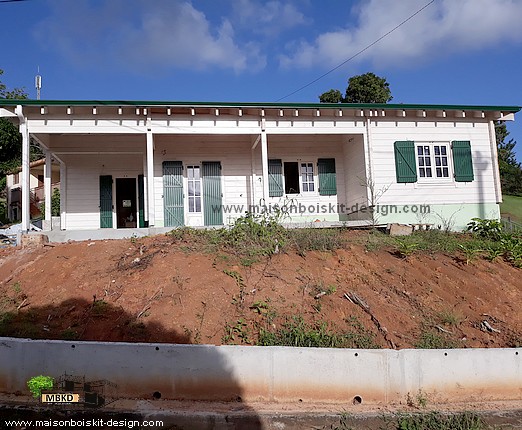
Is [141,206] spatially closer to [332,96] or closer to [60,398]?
[60,398]

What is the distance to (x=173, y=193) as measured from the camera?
43.4 feet

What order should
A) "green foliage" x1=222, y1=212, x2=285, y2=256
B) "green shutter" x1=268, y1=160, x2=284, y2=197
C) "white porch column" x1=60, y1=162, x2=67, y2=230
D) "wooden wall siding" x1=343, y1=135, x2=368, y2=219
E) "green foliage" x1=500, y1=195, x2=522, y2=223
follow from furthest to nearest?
"green foliage" x1=500, y1=195, x2=522, y2=223 < "green shutter" x1=268, y1=160, x2=284, y2=197 < "white porch column" x1=60, y1=162, x2=67, y2=230 < "wooden wall siding" x1=343, y1=135, x2=368, y2=219 < "green foliage" x1=222, y1=212, x2=285, y2=256

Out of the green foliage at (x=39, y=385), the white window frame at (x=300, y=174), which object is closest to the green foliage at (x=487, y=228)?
the white window frame at (x=300, y=174)

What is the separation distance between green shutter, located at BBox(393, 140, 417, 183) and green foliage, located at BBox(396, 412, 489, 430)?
8.76 meters

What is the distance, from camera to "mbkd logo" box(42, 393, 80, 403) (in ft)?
16.0

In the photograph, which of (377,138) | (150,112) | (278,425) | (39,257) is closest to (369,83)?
(377,138)

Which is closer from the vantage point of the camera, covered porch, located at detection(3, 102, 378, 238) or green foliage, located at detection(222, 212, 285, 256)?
green foliage, located at detection(222, 212, 285, 256)

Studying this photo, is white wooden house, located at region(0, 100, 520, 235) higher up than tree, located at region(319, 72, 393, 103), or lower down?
lower down

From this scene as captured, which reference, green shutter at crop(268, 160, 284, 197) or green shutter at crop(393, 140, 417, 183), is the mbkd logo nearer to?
green shutter at crop(268, 160, 284, 197)

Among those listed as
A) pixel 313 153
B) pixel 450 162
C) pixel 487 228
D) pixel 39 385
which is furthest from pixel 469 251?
pixel 39 385

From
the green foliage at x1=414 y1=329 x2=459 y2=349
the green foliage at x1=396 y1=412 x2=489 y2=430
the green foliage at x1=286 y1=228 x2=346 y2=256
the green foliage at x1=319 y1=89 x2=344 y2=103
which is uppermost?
the green foliage at x1=319 y1=89 x2=344 y2=103

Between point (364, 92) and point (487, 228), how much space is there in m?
22.0

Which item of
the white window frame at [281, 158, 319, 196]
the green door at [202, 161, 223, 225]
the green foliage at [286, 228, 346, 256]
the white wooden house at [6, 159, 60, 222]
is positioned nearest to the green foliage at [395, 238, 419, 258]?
the green foliage at [286, 228, 346, 256]

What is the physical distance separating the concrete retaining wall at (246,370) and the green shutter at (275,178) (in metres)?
8.74
